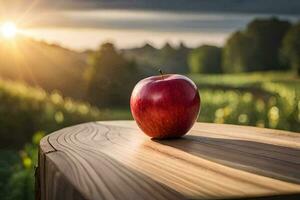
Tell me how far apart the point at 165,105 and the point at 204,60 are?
392cm

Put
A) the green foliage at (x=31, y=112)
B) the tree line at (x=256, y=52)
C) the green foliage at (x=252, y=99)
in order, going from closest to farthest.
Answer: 1. the green foliage at (x=252, y=99)
2. the green foliage at (x=31, y=112)
3. the tree line at (x=256, y=52)

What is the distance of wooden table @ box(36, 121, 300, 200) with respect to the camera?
123cm

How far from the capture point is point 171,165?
149cm

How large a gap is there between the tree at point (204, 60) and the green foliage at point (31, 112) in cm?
94

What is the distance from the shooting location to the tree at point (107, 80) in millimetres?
5488

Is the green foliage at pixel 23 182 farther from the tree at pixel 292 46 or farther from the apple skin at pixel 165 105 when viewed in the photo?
the tree at pixel 292 46

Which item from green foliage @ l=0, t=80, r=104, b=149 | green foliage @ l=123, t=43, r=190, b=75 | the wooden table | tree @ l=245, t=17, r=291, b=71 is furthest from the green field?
the wooden table

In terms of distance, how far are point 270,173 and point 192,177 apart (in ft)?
0.57

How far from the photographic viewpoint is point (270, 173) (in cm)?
138

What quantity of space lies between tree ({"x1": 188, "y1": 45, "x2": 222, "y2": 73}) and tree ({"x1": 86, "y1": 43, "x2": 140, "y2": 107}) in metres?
0.58

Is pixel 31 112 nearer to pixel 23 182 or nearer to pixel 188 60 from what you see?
pixel 23 182

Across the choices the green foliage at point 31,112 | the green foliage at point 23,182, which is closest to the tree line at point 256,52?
the green foliage at point 31,112

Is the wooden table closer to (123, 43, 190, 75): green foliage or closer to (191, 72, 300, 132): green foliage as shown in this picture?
(191, 72, 300, 132): green foliage

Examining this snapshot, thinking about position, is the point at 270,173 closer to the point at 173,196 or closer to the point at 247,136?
the point at 173,196
